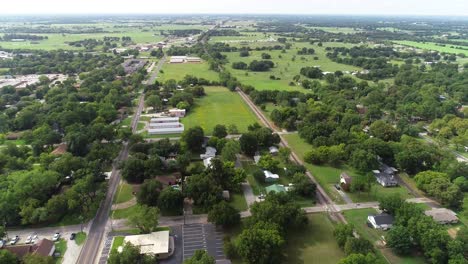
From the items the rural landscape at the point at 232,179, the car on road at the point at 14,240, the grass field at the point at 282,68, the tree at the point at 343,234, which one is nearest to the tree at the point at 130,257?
the rural landscape at the point at 232,179

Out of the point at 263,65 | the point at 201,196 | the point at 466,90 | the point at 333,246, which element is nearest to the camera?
the point at 333,246

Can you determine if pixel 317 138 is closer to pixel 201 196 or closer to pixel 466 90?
pixel 201 196

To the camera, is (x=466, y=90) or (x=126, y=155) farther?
(x=466, y=90)

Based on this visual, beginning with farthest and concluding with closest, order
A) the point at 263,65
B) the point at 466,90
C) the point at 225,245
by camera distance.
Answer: the point at 263,65 → the point at 466,90 → the point at 225,245

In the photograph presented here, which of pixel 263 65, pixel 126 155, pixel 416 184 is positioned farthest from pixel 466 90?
pixel 126 155

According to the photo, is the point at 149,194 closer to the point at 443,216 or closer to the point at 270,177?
the point at 270,177

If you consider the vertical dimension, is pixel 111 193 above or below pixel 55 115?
below
